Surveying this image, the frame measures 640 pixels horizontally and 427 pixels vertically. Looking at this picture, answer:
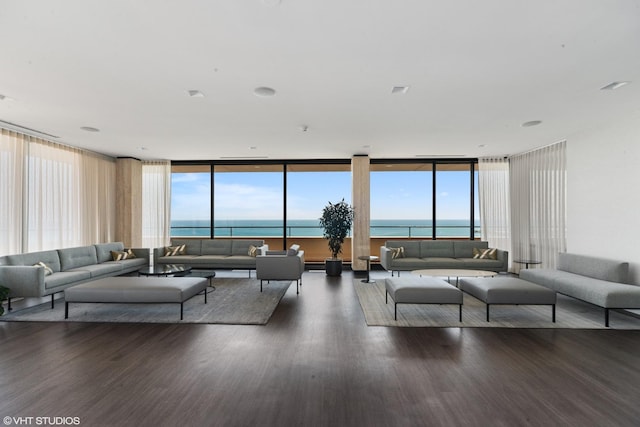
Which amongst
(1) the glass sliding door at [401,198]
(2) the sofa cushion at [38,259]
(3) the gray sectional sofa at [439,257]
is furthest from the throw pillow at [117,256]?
(1) the glass sliding door at [401,198]

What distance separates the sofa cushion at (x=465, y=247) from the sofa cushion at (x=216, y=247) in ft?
17.6

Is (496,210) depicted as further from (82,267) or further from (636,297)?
(82,267)

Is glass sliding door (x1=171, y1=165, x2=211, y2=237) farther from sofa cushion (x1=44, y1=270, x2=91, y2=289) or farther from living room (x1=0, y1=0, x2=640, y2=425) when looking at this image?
sofa cushion (x1=44, y1=270, x2=91, y2=289)

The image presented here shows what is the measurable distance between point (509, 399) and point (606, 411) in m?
0.61

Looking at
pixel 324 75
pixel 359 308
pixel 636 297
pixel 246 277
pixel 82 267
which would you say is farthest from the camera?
pixel 246 277

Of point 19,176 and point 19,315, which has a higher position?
point 19,176

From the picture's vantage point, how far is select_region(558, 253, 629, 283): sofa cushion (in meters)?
4.49

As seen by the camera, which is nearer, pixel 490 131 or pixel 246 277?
pixel 490 131

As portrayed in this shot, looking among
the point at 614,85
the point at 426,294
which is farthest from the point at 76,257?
the point at 614,85

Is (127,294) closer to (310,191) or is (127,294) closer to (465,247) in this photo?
(465,247)

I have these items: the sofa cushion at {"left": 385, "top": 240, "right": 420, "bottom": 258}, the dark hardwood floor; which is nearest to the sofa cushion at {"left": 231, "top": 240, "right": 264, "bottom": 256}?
the sofa cushion at {"left": 385, "top": 240, "right": 420, "bottom": 258}

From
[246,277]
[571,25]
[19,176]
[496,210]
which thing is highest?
[571,25]

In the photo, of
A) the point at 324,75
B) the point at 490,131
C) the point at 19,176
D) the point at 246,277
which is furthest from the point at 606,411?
the point at 19,176

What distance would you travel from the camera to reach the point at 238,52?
9.47ft
